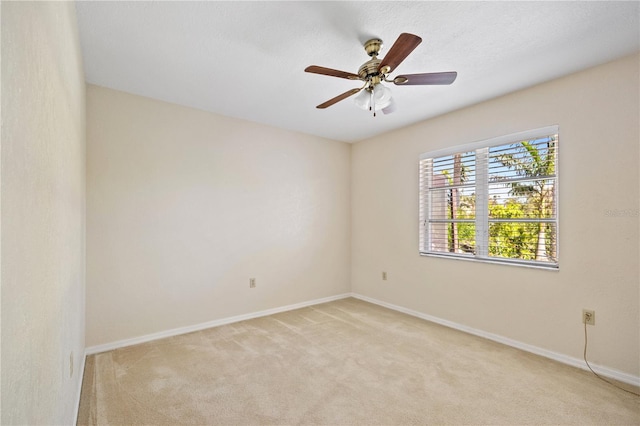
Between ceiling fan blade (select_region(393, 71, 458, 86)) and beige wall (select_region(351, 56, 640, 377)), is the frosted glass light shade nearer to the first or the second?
ceiling fan blade (select_region(393, 71, 458, 86))

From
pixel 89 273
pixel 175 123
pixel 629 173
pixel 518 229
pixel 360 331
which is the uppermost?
pixel 175 123

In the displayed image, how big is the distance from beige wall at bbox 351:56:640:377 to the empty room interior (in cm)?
2

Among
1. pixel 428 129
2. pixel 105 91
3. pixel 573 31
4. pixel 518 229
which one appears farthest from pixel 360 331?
pixel 105 91

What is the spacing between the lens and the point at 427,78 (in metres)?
1.99

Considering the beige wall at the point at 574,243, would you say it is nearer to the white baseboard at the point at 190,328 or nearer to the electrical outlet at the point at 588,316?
the electrical outlet at the point at 588,316

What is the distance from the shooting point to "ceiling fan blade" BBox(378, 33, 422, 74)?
1.58 meters

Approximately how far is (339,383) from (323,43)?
2479mm

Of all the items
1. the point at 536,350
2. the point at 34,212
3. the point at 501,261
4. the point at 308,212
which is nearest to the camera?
the point at 34,212

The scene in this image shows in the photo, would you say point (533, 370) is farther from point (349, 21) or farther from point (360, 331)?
point (349, 21)

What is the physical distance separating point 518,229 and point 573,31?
1.71m

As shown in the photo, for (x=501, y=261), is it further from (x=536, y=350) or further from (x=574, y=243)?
(x=536, y=350)

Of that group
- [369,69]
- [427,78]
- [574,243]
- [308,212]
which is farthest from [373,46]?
[308,212]

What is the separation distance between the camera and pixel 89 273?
2.74m

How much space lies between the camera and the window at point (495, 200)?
9.25ft
